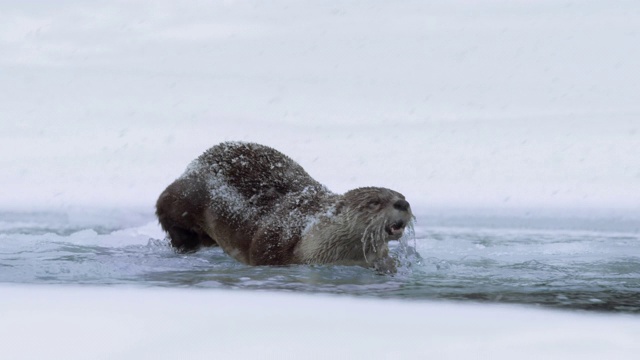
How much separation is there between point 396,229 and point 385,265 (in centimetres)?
20

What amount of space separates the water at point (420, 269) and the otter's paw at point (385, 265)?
88mm

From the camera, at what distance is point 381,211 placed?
4281 millimetres

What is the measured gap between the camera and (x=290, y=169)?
5203mm

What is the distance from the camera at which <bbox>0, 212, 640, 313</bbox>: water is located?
3285 mm

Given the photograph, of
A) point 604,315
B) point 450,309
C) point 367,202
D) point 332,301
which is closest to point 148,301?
point 332,301

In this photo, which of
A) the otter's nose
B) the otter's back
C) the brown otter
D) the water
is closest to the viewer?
the water

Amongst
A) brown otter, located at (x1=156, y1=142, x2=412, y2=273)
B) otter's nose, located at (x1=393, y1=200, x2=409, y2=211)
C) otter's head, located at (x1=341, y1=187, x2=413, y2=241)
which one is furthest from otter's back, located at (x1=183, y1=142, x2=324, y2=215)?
otter's nose, located at (x1=393, y1=200, x2=409, y2=211)

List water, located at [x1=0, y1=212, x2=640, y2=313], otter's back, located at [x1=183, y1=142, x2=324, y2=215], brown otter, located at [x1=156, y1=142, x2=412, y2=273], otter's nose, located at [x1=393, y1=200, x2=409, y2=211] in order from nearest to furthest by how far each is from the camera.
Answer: water, located at [x1=0, y1=212, x2=640, y2=313]
otter's nose, located at [x1=393, y1=200, x2=409, y2=211]
brown otter, located at [x1=156, y1=142, x2=412, y2=273]
otter's back, located at [x1=183, y1=142, x2=324, y2=215]

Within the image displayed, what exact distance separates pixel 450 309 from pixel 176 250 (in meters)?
3.23

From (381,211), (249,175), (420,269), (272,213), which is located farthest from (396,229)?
(249,175)

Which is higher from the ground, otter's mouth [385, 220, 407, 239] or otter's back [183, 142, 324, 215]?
otter's back [183, 142, 324, 215]

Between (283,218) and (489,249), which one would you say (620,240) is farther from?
(283,218)

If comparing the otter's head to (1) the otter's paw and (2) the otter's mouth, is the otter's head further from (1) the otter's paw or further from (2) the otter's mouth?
(1) the otter's paw

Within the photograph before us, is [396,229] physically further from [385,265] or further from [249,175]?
[249,175]
